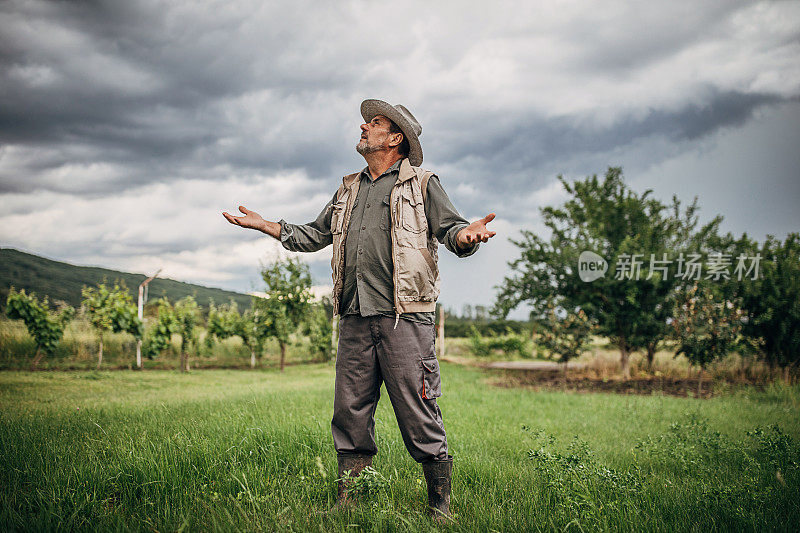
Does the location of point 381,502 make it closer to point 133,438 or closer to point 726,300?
point 133,438

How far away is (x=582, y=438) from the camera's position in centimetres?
531

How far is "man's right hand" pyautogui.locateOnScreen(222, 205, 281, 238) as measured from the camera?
300cm

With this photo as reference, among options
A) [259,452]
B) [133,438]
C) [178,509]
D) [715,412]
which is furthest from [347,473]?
[715,412]

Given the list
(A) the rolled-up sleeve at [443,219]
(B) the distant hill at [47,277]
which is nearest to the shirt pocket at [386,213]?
(A) the rolled-up sleeve at [443,219]

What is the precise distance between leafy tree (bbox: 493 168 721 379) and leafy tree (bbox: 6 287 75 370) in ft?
39.1

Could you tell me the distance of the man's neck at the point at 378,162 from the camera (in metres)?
3.07

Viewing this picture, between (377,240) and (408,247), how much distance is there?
0.20 meters

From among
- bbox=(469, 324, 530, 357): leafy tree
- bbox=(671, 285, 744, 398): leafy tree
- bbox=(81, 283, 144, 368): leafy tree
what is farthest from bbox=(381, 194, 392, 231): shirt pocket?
bbox=(469, 324, 530, 357): leafy tree

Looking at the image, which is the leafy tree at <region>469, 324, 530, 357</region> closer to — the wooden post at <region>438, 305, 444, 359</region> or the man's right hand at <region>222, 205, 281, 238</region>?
the wooden post at <region>438, 305, 444, 359</region>

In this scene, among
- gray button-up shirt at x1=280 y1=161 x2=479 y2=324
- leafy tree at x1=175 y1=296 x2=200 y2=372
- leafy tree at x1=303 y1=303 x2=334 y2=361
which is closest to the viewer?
gray button-up shirt at x1=280 y1=161 x2=479 y2=324

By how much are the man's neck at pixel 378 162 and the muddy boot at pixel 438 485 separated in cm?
174

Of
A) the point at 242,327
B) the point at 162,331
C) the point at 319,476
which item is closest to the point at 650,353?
the point at 242,327

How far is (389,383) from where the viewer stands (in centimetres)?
270

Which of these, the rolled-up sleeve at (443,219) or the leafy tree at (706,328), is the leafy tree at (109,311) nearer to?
the rolled-up sleeve at (443,219)
